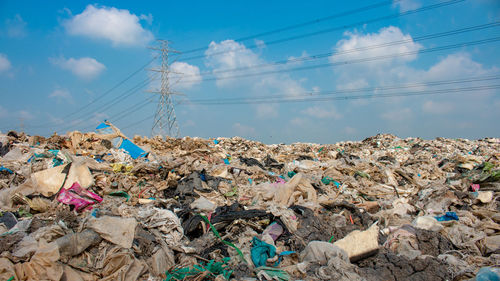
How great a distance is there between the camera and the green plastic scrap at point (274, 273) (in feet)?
10.8

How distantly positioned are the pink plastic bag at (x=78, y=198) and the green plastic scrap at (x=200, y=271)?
2.44 meters

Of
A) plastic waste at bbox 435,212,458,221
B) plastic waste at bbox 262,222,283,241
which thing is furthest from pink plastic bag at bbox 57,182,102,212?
plastic waste at bbox 435,212,458,221

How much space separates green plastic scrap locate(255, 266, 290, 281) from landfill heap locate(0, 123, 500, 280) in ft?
0.06

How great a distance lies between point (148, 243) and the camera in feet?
13.6

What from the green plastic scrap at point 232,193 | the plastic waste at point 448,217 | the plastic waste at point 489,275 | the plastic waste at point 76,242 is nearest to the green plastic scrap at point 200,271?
the plastic waste at point 76,242

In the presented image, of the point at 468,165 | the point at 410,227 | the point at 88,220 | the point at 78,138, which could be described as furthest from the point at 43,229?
the point at 468,165

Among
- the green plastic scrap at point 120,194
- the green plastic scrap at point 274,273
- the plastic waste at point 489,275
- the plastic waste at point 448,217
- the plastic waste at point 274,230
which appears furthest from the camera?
the green plastic scrap at point 120,194

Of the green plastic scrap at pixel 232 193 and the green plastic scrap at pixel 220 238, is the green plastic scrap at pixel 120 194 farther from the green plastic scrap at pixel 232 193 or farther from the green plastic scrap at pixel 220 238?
the green plastic scrap at pixel 220 238

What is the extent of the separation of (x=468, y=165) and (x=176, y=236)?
926cm

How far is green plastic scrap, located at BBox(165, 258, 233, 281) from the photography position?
144 inches

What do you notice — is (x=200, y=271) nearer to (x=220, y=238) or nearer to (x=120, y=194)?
(x=220, y=238)

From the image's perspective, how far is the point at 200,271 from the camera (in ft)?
12.1

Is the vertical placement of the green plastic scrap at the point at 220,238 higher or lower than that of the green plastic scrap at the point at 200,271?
higher

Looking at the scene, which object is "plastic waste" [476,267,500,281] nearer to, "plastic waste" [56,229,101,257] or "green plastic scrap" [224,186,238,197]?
"plastic waste" [56,229,101,257]
